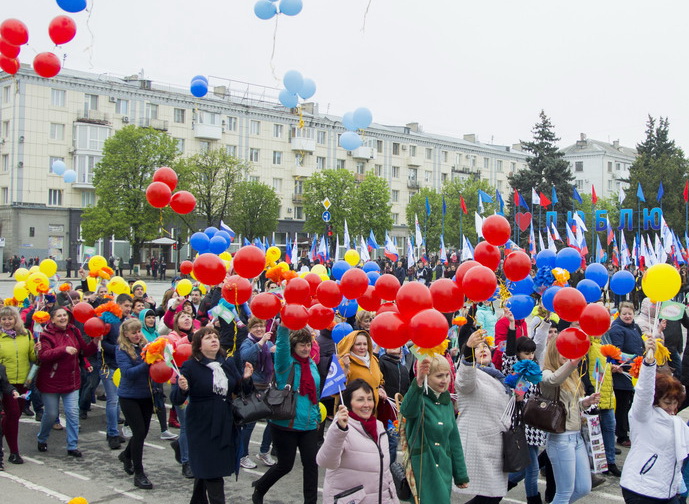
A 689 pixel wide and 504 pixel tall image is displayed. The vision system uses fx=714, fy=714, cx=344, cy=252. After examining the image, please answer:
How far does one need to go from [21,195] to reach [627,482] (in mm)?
50727

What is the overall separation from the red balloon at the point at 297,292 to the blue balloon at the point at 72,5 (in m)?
4.42

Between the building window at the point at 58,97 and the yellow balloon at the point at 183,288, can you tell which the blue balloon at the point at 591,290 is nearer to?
the yellow balloon at the point at 183,288

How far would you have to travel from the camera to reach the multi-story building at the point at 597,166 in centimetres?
8669

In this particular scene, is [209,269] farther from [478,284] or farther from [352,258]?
[352,258]

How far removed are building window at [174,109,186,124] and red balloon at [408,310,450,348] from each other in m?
53.6

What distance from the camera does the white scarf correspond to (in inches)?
225

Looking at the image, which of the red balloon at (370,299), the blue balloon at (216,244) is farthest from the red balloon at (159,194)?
the red balloon at (370,299)

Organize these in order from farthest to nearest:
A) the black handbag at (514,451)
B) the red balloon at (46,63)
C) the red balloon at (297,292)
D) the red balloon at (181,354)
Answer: the red balloon at (46,63) < the red balloon at (297,292) < the red balloon at (181,354) < the black handbag at (514,451)

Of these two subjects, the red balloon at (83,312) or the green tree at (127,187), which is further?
the green tree at (127,187)

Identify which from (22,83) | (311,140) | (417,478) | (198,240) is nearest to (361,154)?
(311,140)

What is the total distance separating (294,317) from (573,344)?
2.32m

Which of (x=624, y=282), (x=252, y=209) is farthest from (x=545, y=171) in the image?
(x=624, y=282)

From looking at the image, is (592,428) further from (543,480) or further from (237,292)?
(237,292)

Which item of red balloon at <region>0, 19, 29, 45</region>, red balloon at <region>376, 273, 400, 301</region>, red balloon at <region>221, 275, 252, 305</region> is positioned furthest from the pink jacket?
red balloon at <region>0, 19, 29, 45</region>
